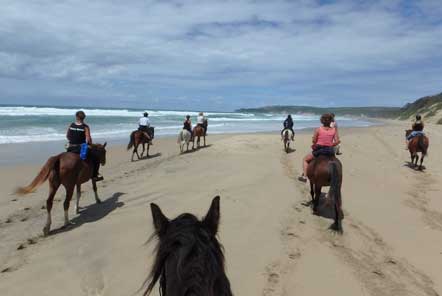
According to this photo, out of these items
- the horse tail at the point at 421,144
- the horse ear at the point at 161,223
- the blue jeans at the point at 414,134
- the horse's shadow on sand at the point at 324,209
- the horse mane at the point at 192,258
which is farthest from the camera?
the blue jeans at the point at 414,134

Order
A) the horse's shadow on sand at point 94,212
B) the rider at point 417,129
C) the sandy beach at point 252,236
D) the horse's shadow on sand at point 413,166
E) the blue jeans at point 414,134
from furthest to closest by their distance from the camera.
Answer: the rider at point 417,129 → the blue jeans at point 414,134 → the horse's shadow on sand at point 413,166 → the horse's shadow on sand at point 94,212 → the sandy beach at point 252,236

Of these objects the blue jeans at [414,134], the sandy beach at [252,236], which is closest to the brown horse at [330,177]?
the sandy beach at [252,236]

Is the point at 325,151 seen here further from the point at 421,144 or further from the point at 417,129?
the point at 417,129

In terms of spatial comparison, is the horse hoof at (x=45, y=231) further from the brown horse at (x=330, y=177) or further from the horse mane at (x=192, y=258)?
the horse mane at (x=192, y=258)

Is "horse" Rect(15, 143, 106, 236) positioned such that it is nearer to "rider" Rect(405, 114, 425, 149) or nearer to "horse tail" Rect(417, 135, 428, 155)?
"horse tail" Rect(417, 135, 428, 155)

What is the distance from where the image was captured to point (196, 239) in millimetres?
2055

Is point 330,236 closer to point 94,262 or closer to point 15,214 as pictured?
point 94,262

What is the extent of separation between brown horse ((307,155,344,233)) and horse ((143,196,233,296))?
207 inches

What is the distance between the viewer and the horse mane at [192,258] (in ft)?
6.25

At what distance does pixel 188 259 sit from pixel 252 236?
4423mm

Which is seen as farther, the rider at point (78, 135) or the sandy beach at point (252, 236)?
the rider at point (78, 135)

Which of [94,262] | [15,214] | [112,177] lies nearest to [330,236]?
[94,262]

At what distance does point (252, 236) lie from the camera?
6.27 m

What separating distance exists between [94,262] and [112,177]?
305 inches
